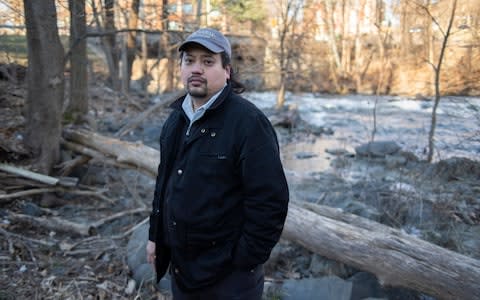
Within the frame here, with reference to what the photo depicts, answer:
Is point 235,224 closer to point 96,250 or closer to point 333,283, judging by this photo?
point 333,283

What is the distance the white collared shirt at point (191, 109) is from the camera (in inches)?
85.9

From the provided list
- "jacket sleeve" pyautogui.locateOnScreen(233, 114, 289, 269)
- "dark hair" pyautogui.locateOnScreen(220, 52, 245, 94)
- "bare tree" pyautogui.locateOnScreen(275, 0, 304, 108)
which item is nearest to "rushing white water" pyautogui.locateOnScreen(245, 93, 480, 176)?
"bare tree" pyautogui.locateOnScreen(275, 0, 304, 108)

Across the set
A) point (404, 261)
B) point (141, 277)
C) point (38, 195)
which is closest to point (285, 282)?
point (404, 261)

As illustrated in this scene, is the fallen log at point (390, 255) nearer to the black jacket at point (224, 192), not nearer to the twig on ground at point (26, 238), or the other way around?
the black jacket at point (224, 192)

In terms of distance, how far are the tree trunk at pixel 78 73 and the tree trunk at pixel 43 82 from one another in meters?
2.00

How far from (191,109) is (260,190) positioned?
1.97ft

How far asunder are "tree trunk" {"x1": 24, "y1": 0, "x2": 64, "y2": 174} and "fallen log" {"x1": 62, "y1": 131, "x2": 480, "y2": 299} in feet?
12.8

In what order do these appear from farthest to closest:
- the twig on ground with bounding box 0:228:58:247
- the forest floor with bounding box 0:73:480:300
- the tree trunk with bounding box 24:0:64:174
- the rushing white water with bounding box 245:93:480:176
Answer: the rushing white water with bounding box 245:93:480:176 → the tree trunk with bounding box 24:0:64:174 → the twig on ground with bounding box 0:228:58:247 → the forest floor with bounding box 0:73:480:300

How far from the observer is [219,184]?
213cm

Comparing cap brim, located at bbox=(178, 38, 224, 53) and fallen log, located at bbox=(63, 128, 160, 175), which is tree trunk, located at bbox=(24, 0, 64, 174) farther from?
cap brim, located at bbox=(178, 38, 224, 53)

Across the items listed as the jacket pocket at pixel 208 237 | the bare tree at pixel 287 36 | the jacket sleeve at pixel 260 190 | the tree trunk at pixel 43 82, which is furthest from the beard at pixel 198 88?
the bare tree at pixel 287 36

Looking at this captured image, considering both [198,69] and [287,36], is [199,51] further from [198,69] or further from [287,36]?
[287,36]

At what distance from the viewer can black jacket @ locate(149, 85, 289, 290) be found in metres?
2.05

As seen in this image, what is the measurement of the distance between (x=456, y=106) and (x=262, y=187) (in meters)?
6.44
